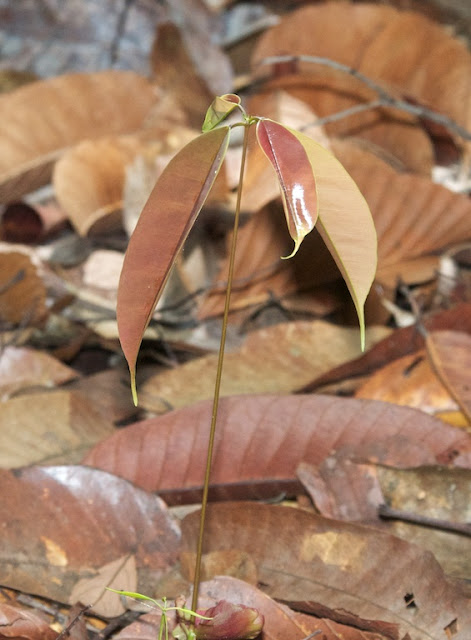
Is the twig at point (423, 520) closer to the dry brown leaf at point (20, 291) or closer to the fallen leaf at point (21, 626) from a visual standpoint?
the fallen leaf at point (21, 626)

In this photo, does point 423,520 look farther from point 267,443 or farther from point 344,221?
point 344,221

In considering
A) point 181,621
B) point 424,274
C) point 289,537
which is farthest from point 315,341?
point 181,621

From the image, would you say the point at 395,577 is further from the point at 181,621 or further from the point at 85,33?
the point at 85,33

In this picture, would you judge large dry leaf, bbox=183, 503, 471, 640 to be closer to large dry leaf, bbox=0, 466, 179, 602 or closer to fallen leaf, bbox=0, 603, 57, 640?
large dry leaf, bbox=0, 466, 179, 602

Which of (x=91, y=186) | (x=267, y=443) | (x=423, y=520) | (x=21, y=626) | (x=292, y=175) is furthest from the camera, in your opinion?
(x=91, y=186)

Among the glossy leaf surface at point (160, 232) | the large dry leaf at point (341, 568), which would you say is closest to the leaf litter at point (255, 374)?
the large dry leaf at point (341, 568)

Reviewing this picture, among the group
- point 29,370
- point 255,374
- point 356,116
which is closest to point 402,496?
point 255,374

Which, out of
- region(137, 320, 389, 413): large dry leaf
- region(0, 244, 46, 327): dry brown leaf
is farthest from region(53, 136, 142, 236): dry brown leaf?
region(137, 320, 389, 413): large dry leaf
